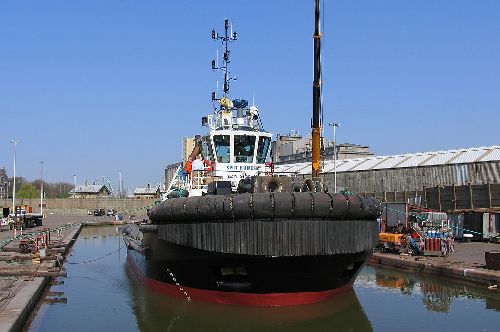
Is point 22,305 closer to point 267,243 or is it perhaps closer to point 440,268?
point 267,243

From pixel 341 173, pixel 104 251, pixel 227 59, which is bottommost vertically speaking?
pixel 104 251

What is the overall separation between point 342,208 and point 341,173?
101ft

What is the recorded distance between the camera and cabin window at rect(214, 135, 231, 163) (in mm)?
16719

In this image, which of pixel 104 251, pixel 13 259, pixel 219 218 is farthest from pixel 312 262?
pixel 104 251

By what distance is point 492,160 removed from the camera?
32.6 meters

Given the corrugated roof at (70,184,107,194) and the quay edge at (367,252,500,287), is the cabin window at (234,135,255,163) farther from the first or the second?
the corrugated roof at (70,184,107,194)

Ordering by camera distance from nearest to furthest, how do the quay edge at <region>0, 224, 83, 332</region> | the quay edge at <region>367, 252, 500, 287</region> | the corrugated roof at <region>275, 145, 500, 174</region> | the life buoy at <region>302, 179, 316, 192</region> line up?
the quay edge at <region>0, 224, 83, 332</region> < the life buoy at <region>302, 179, 316, 192</region> < the quay edge at <region>367, 252, 500, 287</region> < the corrugated roof at <region>275, 145, 500, 174</region>

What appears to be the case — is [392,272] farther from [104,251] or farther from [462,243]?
[104,251]

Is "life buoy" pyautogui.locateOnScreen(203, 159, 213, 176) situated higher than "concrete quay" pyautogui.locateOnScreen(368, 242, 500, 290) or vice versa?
"life buoy" pyautogui.locateOnScreen(203, 159, 213, 176)

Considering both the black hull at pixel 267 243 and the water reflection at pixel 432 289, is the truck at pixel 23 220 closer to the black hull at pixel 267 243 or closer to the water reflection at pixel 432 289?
the water reflection at pixel 432 289

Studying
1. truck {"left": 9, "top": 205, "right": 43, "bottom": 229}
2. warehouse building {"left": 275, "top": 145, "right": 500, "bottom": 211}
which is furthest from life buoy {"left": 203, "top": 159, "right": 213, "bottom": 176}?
truck {"left": 9, "top": 205, "right": 43, "bottom": 229}

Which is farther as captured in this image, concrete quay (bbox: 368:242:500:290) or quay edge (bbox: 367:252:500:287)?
concrete quay (bbox: 368:242:500:290)

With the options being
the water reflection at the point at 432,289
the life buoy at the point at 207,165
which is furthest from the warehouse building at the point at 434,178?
the life buoy at the point at 207,165

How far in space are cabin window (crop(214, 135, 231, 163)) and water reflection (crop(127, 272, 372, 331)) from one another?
471 centimetres
